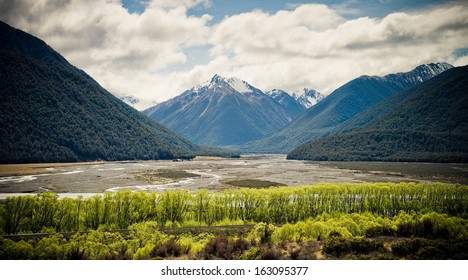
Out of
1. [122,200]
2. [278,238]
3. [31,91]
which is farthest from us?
[31,91]

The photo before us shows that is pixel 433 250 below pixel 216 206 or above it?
above

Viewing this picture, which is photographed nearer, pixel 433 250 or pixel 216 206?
pixel 433 250

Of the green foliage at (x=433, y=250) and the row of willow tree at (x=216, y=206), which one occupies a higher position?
the green foliage at (x=433, y=250)

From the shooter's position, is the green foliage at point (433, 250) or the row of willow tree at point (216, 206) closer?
the green foliage at point (433, 250)

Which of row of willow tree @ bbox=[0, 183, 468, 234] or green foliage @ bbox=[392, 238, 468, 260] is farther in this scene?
row of willow tree @ bbox=[0, 183, 468, 234]

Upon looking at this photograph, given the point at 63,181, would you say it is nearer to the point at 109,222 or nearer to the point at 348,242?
the point at 109,222

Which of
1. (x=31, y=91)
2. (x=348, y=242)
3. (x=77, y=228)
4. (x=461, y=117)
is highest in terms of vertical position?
(x=31, y=91)

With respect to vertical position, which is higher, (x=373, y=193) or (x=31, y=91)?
(x=31, y=91)
